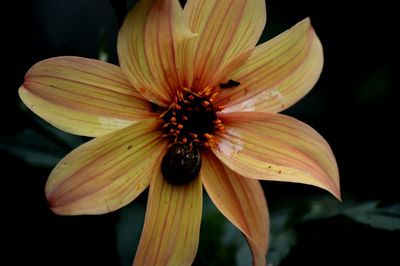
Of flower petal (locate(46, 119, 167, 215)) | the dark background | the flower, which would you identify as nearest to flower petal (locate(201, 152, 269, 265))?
the flower

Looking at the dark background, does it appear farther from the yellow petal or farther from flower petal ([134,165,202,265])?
flower petal ([134,165,202,265])

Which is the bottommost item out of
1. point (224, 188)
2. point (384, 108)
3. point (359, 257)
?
point (359, 257)

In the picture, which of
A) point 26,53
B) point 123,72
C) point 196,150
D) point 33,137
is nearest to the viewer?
point 123,72

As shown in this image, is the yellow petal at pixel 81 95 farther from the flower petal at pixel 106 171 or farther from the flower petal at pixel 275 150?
the flower petal at pixel 275 150

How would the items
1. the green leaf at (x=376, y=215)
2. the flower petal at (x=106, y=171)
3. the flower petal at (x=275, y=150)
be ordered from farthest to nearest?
1. the green leaf at (x=376, y=215)
2. the flower petal at (x=275, y=150)
3. the flower petal at (x=106, y=171)

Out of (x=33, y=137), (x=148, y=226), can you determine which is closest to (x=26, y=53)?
(x=33, y=137)

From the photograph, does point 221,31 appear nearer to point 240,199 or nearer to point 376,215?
point 240,199

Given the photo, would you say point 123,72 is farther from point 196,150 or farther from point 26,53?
point 26,53

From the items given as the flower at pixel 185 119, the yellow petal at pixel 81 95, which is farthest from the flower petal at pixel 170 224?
the yellow petal at pixel 81 95
